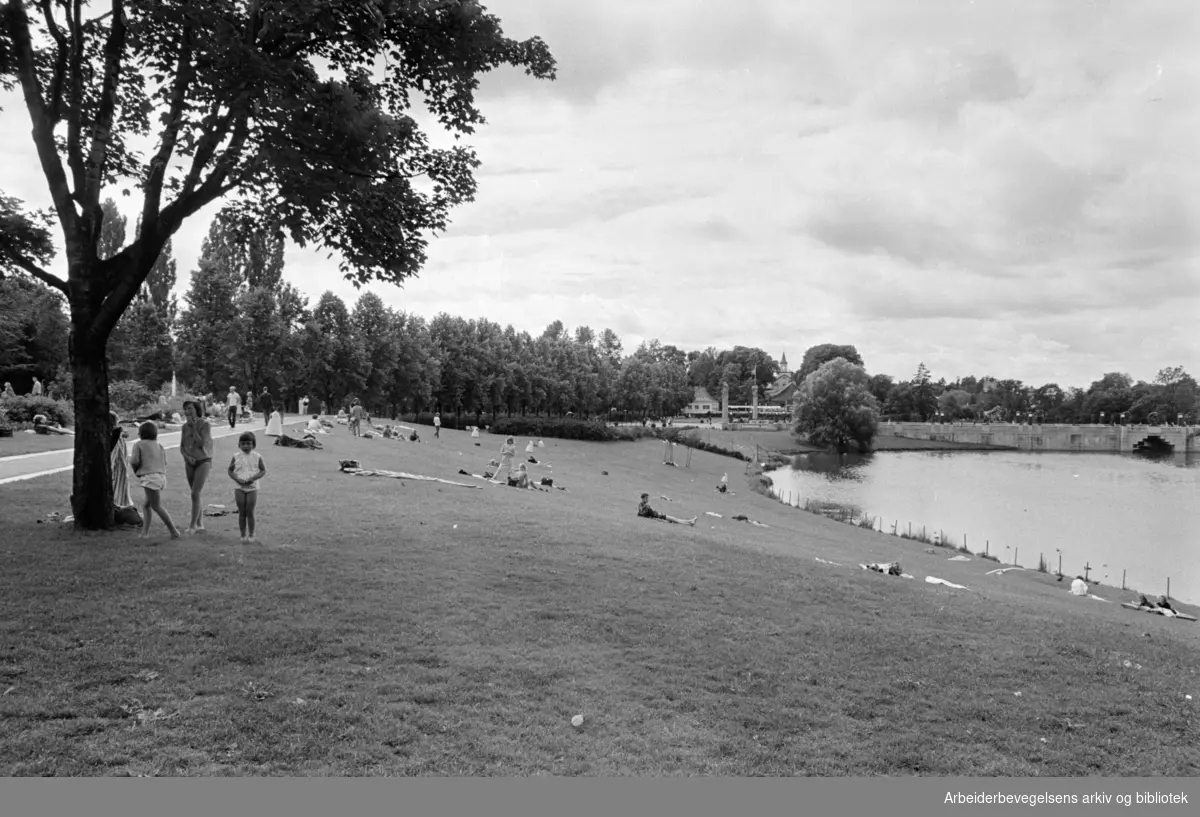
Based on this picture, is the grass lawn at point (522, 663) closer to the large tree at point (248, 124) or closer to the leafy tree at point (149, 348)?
the large tree at point (248, 124)

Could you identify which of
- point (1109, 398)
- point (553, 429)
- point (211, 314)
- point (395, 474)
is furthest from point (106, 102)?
point (1109, 398)

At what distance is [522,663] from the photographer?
32.2 feet

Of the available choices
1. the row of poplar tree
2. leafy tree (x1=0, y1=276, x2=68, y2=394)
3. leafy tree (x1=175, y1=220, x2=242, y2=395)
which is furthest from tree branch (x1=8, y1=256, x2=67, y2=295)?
leafy tree (x1=0, y1=276, x2=68, y2=394)

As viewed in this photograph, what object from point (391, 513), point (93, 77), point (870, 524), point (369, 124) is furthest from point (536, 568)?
point (870, 524)

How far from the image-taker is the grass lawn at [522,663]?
290 inches

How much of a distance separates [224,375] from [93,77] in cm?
5604

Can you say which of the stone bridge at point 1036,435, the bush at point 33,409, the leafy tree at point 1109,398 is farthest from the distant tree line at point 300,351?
the leafy tree at point 1109,398

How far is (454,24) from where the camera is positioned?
1312 cm

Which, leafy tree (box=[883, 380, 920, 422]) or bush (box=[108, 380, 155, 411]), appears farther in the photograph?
leafy tree (box=[883, 380, 920, 422])

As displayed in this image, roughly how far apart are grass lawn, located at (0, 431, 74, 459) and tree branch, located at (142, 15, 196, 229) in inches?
606

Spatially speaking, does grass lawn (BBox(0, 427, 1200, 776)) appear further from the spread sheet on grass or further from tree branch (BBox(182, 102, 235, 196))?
the spread sheet on grass

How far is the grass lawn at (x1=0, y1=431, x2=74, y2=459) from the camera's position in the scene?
2498 centimetres

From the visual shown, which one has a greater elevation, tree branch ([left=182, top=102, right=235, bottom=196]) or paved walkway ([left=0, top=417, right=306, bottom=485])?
tree branch ([left=182, top=102, right=235, bottom=196])

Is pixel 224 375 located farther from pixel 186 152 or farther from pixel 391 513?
pixel 186 152
